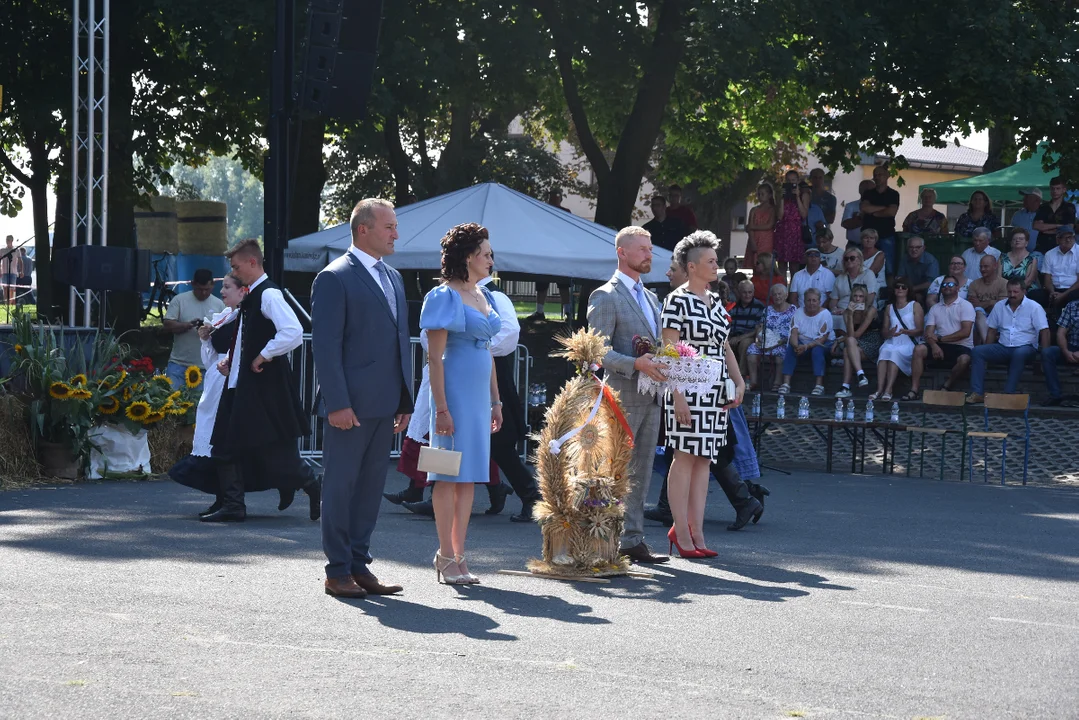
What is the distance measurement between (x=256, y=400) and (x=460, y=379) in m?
2.84

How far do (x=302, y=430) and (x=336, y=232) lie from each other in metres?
8.60

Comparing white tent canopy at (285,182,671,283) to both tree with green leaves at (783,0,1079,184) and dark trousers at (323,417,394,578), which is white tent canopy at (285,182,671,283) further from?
dark trousers at (323,417,394,578)

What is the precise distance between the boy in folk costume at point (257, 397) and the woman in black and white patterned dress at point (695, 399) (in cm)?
261

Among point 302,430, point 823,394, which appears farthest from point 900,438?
point 302,430

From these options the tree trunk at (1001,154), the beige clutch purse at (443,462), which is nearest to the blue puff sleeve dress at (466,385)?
the beige clutch purse at (443,462)

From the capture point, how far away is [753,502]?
36.6ft

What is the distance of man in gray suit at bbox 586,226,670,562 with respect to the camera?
8984 millimetres

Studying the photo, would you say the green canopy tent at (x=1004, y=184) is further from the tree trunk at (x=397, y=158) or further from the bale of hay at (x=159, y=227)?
the bale of hay at (x=159, y=227)

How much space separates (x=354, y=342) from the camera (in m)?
7.70

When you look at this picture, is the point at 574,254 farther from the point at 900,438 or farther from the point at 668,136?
the point at 668,136

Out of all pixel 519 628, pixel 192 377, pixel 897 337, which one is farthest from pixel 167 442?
pixel 897 337

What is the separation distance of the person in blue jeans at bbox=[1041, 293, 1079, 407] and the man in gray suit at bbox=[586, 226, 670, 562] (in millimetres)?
10188

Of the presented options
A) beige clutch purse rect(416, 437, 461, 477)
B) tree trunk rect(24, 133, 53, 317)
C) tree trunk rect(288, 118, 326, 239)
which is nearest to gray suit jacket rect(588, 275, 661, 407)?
beige clutch purse rect(416, 437, 461, 477)

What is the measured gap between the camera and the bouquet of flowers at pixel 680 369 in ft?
29.3
